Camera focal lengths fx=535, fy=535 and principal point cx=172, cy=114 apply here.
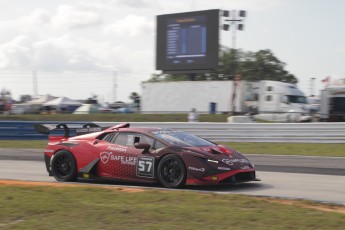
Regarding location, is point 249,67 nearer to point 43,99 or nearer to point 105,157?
point 43,99

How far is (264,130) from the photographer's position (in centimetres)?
2009

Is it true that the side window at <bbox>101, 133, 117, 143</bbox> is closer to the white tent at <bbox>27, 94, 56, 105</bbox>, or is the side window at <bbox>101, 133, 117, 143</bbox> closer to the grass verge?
the grass verge

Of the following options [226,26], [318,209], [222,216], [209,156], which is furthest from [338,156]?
[226,26]

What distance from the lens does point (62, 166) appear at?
10023 mm

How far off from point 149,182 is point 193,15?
30417 millimetres

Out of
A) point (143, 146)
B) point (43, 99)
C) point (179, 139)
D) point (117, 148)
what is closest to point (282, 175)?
point (179, 139)

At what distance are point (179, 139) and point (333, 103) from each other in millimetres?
18873

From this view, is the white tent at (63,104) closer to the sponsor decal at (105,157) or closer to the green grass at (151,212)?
the sponsor decal at (105,157)

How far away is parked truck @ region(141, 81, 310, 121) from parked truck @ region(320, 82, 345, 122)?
236cm

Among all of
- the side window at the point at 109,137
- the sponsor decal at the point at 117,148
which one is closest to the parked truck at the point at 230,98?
the side window at the point at 109,137

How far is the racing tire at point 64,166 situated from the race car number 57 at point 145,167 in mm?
1460

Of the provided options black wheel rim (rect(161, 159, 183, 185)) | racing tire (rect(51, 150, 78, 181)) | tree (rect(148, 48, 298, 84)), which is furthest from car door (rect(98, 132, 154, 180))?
tree (rect(148, 48, 298, 84))

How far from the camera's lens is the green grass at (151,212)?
5.55m

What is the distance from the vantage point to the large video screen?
3766cm
